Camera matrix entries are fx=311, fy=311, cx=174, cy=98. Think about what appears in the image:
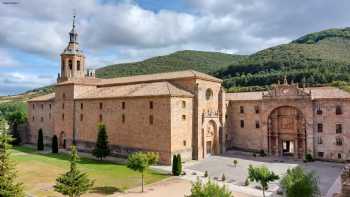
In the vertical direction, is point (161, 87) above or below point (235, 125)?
above

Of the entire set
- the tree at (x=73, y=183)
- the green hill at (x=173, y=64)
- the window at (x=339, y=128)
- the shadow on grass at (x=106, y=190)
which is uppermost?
the green hill at (x=173, y=64)

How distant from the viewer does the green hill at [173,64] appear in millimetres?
118312

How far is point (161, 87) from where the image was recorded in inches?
1640

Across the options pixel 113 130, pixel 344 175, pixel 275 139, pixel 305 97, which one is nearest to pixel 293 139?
pixel 275 139

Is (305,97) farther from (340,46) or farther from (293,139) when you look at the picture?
(340,46)

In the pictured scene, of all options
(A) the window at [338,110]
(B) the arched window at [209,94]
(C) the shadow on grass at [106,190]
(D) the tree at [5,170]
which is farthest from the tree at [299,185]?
(B) the arched window at [209,94]

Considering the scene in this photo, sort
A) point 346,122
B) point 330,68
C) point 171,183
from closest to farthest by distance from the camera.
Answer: point 171,183, point 346,122, point 330,68

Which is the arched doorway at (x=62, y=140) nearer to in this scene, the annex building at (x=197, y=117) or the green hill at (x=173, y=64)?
the annex building at (x=197, y=117)

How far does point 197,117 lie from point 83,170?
1563 centimetres

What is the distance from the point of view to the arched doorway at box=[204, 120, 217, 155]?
43.5 m

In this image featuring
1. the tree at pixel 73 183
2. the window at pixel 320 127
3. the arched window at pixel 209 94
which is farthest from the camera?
the arched window at pixel 209 94

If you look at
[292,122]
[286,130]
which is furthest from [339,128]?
[286,130]

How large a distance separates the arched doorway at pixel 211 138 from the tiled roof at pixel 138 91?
5804mm

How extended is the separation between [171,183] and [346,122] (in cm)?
2344
